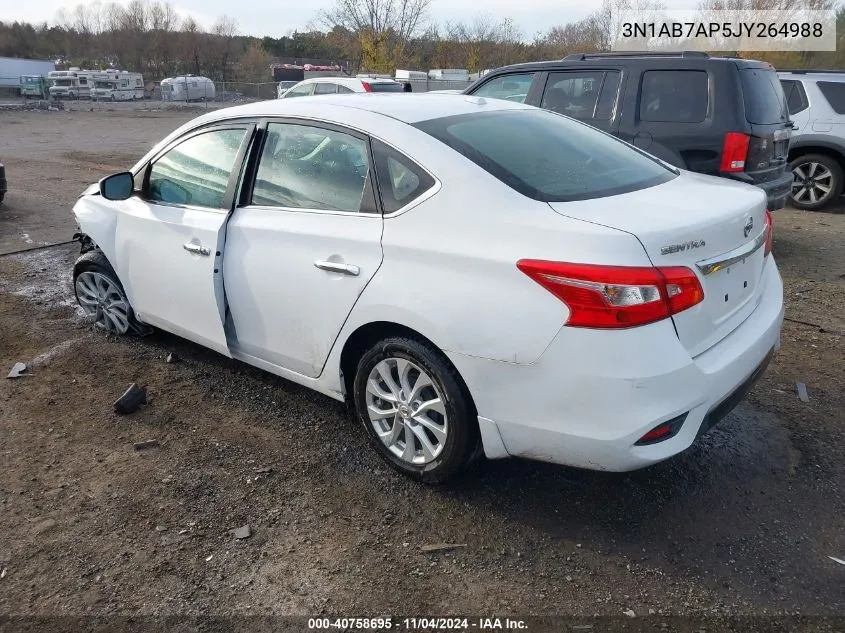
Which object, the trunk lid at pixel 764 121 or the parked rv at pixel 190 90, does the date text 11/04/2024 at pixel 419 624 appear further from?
the parked rv at pixel 190 90

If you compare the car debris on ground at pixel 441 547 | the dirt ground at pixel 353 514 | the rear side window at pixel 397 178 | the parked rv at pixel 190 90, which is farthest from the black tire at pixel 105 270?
the parked rv at pixel 190 90

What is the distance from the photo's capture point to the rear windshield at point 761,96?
20.3ft

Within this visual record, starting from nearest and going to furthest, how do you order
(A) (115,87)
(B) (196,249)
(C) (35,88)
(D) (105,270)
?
(B) (196,249)
(D) (105,270)
(C) (35,88)
(A) (115,87)

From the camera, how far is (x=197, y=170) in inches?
156

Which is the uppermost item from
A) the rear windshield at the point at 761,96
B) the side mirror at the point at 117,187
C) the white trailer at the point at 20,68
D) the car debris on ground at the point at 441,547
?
the white trailer at the point at 20,68

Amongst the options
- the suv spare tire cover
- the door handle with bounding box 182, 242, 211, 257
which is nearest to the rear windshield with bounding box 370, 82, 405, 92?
the suv spare tire cover

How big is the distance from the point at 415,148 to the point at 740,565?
2.13 meters

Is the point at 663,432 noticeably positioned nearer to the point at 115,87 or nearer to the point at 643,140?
the point at 643,140

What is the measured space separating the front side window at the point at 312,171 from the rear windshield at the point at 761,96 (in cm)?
440

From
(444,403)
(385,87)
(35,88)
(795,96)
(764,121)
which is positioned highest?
(35,88)

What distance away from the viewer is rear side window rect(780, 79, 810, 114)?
368 inches

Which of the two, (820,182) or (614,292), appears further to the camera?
(820,182)

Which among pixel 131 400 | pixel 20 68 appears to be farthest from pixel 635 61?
pixel 20 68

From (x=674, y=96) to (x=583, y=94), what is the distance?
89 centimetres
